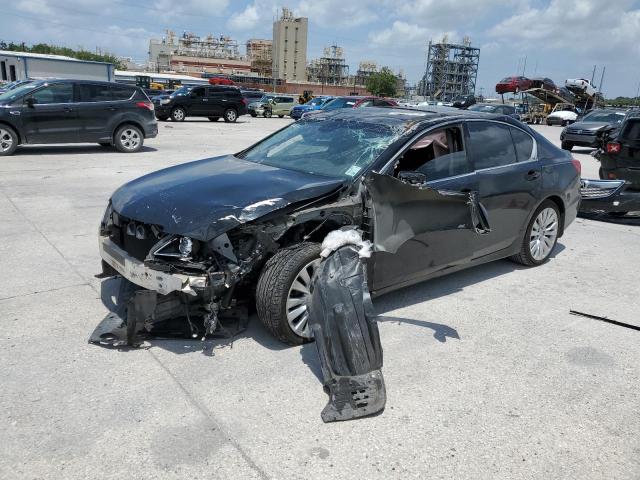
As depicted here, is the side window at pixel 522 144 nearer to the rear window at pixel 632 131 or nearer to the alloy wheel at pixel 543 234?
the alloy wheel at pixel 543 234

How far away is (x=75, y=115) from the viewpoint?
12727 mm

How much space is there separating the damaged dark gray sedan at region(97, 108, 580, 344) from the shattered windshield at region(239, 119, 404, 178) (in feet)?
0.05

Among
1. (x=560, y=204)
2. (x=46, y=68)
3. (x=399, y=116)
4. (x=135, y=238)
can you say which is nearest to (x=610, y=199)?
(x=560, y=204)

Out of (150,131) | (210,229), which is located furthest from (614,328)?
(150,131)

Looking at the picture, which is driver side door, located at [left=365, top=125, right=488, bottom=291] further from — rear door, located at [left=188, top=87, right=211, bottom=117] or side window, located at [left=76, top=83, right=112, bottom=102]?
rear door, located at [left=188, top=87, right=211, bottom=117]

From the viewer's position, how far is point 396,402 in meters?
3.22

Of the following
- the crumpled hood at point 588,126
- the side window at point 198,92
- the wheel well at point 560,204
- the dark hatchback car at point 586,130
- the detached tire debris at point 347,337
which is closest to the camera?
the detached tire debris at point 347,337

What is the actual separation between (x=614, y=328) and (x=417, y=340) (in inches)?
67.3

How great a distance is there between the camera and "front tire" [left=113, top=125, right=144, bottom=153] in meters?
13.5

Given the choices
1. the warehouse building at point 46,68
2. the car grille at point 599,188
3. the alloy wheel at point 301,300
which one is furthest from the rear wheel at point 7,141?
the warehouse building at point 46,68

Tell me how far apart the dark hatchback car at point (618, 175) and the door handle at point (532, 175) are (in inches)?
126

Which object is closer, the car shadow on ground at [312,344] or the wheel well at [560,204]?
the car shadow on ground at [312,344]

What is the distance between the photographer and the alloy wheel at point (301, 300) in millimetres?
3715

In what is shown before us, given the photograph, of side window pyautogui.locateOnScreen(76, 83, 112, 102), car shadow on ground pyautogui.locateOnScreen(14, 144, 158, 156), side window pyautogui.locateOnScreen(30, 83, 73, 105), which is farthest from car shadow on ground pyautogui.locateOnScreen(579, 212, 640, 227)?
side window pyautogui.locateOnScreen(30, 83, 73, 105)
